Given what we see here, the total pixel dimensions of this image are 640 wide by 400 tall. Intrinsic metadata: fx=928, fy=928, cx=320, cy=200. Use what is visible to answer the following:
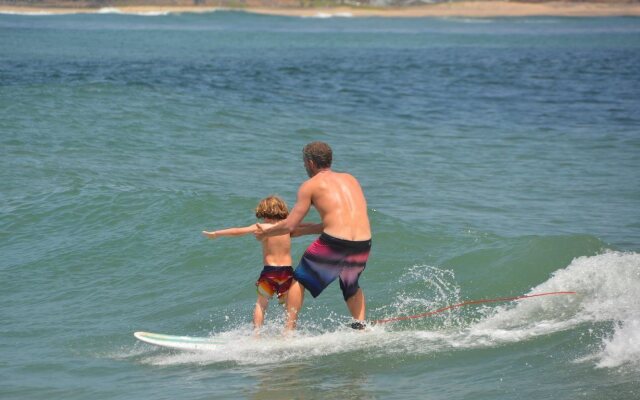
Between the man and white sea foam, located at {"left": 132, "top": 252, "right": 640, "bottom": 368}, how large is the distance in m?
0.53

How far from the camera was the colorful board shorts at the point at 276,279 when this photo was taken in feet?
24.7

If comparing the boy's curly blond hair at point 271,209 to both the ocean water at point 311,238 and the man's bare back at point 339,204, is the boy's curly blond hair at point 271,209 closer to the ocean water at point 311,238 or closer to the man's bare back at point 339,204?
the man's bare back at point 339,204

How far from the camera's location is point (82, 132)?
18.4 metres

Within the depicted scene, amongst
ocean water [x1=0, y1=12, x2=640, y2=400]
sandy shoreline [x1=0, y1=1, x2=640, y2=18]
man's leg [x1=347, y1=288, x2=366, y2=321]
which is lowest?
sandy shoreline [x1=0, y1=1, x2=640, y2=18]

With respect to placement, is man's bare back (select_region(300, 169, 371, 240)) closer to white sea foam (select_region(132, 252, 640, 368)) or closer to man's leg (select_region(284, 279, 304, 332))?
man's leg (select_region(284, 279, 304, 332))

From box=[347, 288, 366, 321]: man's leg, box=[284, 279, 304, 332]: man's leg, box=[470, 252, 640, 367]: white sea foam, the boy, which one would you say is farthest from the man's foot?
box=[470, 252, 640, 367]: white sea foam

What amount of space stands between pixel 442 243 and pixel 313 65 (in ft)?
91.9

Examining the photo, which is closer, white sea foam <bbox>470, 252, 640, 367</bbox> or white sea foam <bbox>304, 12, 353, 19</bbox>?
white sea foam <bbox>470, 252, 640, 367</bbox>

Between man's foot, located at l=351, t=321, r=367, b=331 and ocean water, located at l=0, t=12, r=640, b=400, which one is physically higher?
man's foot, located at l=351, t=321, r=367, b=331

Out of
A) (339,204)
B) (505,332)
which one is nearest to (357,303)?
(339,204)

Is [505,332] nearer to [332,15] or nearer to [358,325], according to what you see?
[358,325]

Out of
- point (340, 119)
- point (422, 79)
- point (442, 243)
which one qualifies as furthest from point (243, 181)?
point (422, 79)

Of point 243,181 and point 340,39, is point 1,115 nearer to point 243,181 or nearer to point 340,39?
point 243,181

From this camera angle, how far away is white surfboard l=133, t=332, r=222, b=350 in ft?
24.9
